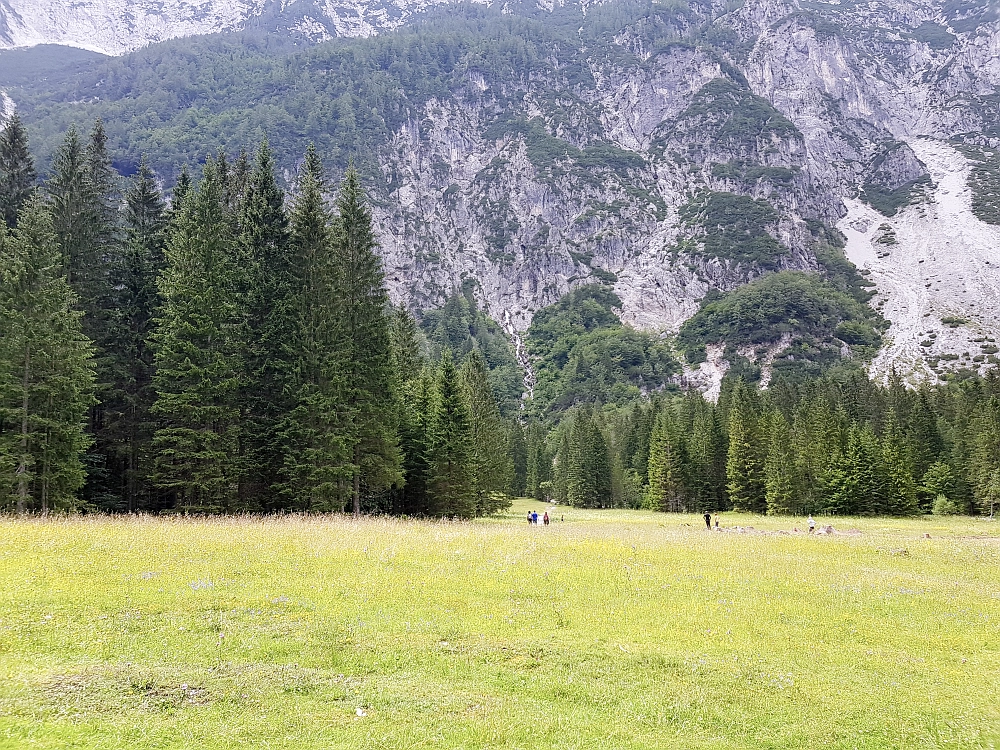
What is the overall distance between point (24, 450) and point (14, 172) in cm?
2670

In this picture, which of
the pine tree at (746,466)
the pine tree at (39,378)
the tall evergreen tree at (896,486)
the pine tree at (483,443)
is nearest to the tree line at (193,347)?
the pine tree at (39,378)

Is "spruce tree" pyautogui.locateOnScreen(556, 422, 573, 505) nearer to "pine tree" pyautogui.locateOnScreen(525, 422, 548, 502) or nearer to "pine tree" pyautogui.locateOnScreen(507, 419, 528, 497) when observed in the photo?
"pine tree" pyautogui.locateOnScreen(525, 422, 548, 502)

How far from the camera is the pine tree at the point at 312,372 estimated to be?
3266cm

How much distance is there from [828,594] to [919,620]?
2.56m

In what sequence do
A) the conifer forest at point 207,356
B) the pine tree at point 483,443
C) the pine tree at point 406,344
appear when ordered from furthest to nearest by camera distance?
the pine tree at point 406,344 < the pine tree at point 483,443 < the conifer forest at point 207,356

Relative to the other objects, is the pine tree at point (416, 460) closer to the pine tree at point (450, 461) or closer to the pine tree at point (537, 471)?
the pine tree at point (450, 461)

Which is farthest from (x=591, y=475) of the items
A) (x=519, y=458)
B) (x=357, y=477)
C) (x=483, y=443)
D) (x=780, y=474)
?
(x=357, y=477)

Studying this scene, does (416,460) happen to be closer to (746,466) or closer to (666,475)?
(666,475)

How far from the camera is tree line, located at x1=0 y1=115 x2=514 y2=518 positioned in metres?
29.2

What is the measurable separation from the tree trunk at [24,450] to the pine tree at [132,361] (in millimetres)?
5323

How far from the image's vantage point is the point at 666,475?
86750 millimetres

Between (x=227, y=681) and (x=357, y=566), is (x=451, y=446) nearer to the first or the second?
(x=357, y=566)

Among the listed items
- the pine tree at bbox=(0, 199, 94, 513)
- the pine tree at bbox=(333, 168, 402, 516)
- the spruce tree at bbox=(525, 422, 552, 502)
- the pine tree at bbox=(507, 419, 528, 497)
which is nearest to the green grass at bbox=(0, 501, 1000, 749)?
the pine tree at bbox=(0, 199, 94, 513)

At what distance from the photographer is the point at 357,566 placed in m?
16.8
